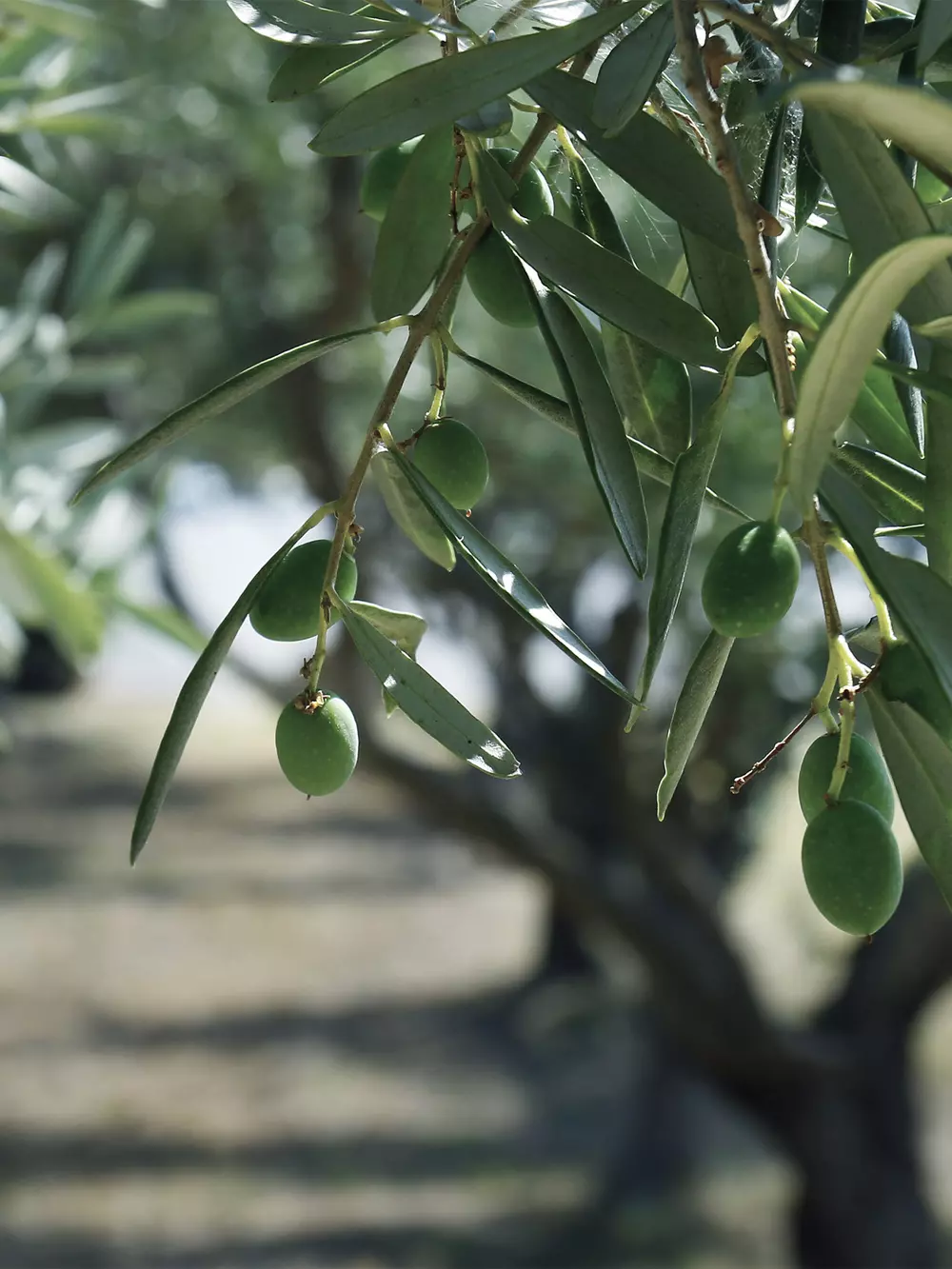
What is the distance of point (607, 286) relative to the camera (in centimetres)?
38

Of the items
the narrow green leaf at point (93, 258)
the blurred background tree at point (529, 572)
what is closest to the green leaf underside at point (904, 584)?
the narrow green leaf at point (93, 258)

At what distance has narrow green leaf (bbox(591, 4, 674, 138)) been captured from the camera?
13.7 inches

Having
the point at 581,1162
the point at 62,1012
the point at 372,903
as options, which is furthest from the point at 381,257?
the point at 372,903

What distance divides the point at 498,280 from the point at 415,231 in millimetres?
37

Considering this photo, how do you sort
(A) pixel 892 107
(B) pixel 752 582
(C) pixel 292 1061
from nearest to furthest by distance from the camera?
(A) pixel 892 107 → (B) pixel 752 582 → (C) pixel 292 1061

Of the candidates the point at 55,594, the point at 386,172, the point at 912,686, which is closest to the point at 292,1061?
the point at 55,594

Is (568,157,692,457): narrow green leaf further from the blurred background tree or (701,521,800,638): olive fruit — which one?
the blurred background tree

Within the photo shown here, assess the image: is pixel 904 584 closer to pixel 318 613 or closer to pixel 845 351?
pixel 845 351

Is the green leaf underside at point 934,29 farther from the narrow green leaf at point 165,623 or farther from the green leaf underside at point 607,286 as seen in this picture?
the narrow green leaf at point 165,623

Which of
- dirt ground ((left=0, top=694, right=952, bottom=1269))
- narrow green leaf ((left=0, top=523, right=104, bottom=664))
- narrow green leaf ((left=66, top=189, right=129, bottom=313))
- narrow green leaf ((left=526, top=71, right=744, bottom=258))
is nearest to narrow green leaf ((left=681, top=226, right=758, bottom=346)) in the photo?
narrow green leaf ((left=526, top=71, right=744, bottom=258))

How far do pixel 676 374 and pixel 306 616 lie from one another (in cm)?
14

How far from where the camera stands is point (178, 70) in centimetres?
258

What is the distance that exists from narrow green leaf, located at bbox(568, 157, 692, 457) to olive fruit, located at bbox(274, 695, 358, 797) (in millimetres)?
130

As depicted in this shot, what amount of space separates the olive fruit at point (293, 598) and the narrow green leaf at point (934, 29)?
208 millimetres
